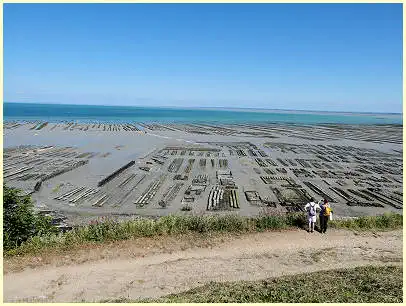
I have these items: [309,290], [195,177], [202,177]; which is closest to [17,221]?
[309,290]

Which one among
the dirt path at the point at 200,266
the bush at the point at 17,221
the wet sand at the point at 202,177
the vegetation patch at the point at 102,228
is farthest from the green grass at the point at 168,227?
the wet sand at the point at 202,177

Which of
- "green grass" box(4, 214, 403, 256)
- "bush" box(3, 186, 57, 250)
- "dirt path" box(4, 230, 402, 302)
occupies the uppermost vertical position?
"bush" box(3, 186, 57, 250)

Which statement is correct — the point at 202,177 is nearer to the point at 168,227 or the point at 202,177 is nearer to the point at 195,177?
the point at 195,177

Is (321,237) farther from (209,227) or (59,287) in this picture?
(59,287)

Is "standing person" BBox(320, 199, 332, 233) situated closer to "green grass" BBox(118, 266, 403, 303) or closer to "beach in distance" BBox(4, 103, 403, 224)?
"green grass" BBox(118, 266, 403, 303)

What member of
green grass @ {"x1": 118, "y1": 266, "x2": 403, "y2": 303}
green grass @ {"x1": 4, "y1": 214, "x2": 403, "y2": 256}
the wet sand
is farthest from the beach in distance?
green grass @ {"x1": 118, "y1": 266, "x2": 403, "y2": 303}

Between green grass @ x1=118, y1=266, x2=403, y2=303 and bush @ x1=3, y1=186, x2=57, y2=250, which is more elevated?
bush @ x1=3, y1=186, x2=57, y2=250
